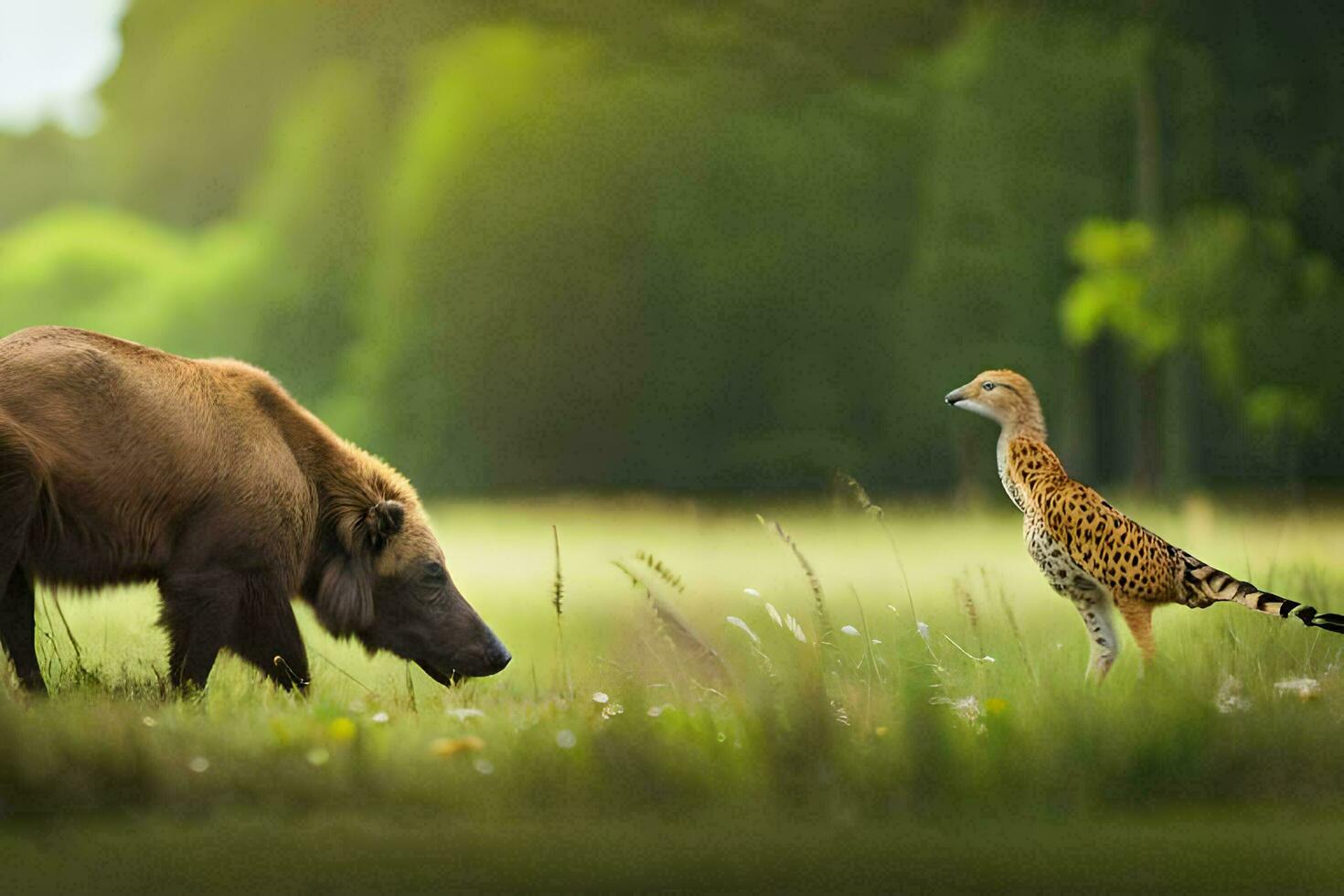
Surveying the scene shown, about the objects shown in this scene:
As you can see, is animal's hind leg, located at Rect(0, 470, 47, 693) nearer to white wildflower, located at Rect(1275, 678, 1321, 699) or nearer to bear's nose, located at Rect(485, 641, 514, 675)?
bear's nose, located at Rect(485, 641, 514, 675)

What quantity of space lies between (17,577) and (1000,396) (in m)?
4.38

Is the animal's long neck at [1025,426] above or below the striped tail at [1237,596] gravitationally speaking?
above

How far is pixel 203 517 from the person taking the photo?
656 centimetres

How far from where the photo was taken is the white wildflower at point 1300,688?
5121mm

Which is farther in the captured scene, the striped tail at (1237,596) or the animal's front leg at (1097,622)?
the animal's front leg at (1097,622)

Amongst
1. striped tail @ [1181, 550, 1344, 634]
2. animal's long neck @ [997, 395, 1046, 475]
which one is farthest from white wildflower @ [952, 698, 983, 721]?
animal's long neck @ [997, 395, 1046, 475]

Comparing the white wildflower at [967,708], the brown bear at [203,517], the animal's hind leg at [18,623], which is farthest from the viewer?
the animal's hind leg at [18,623]

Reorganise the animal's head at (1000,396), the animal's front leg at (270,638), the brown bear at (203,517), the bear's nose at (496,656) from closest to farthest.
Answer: the animal's head at (1000,396), the brown bear at (203,517), the animal's front leg at (270,638), the bear's nose at (496,656)

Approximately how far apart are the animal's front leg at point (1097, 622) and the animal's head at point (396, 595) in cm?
295

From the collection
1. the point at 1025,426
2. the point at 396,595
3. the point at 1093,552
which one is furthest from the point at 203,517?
the point at 1093,552

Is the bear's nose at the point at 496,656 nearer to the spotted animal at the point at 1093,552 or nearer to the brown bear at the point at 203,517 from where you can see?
the brown bear at the point at 203,517

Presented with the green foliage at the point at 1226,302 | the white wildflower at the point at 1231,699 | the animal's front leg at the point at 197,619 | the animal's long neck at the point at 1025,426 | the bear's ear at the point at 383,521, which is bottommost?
the white wildflower at the point at 1231,699

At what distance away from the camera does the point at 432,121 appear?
19.3 meters

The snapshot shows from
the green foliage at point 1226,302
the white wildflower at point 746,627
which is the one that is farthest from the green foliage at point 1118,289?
the white wildflower at point 746,627
